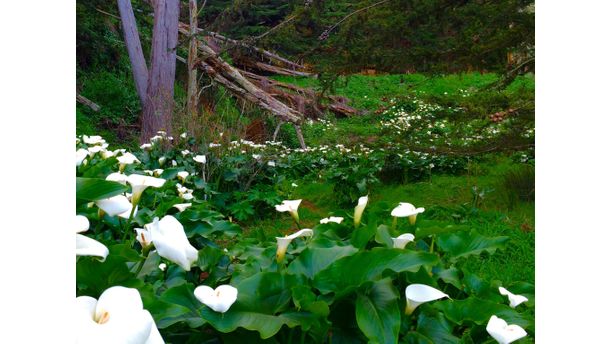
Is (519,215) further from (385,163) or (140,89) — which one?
(140,89)

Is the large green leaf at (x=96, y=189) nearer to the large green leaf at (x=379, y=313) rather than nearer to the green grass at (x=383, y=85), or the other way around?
the large green leaf at (x=379, y=313)

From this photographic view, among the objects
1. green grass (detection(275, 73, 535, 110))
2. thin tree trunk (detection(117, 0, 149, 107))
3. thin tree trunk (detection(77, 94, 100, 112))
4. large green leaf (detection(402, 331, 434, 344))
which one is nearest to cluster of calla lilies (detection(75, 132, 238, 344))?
large green leaf (detection(402, 331, 434, 344))

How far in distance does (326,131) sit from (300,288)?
6.47 m

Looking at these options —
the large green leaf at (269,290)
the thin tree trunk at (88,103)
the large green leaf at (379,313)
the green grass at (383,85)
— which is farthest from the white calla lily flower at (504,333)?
the green grass at (383,85)

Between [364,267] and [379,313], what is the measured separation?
0.16ft

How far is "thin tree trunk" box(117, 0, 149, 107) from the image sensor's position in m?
5.65

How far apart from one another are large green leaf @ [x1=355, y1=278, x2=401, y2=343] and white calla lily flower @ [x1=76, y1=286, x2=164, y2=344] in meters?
0.23

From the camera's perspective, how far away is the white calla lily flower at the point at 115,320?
0.36 meters

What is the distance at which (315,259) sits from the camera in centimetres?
62

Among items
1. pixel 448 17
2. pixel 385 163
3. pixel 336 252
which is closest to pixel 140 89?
pixel 385 163

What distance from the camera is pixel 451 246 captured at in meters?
0.85

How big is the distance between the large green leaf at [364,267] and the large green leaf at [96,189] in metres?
0.23

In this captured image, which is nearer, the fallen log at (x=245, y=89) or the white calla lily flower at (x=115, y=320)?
the white calla lily flower at (x=115, y=320)
